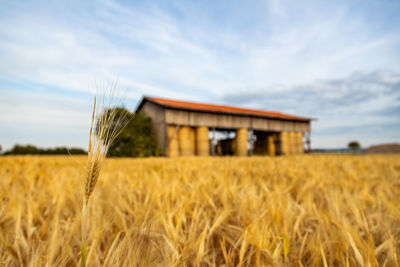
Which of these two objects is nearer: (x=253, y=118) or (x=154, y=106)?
(x=154, y=106)

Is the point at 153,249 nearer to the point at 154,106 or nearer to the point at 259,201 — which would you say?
the point at 259,201

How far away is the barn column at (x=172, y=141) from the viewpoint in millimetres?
13485

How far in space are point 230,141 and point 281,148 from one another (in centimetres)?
418

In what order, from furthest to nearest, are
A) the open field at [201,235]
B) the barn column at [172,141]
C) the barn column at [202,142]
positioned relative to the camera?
the barn column at [202,142] → the barn column at [172,141] → the open field at [201,235]

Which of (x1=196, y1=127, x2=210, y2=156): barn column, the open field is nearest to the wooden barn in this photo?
(x1=196, y1=127, x2=210, y2=156): barn column

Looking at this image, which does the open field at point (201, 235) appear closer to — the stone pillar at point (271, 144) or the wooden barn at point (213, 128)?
the wooden barn at point (213, 128)

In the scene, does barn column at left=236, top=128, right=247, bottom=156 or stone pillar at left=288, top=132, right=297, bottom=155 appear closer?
barn column at left=236, top=128, right=247, bottom=156

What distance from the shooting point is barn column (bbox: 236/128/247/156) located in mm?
16047

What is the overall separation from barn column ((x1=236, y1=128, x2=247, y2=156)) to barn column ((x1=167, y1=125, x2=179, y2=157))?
14.8ft

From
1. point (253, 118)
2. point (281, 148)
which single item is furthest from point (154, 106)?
point (281, 148)

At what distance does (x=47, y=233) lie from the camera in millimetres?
904

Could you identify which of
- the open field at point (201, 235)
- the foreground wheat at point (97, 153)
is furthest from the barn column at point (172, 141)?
the foreground wheat at point (97, 153)

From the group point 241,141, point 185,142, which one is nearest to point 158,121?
point 185,142

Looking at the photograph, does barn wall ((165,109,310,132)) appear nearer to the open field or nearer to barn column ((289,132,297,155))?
barn column ((289,132,297,155))
